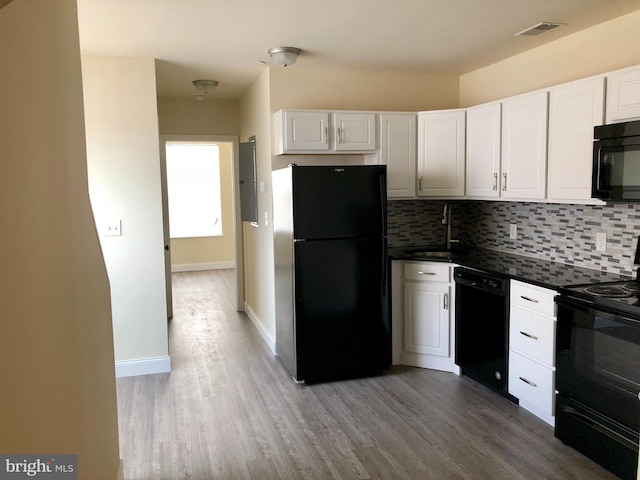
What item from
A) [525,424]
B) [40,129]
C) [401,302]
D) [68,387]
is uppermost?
[40,129]

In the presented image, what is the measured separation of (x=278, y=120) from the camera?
4.23 meters

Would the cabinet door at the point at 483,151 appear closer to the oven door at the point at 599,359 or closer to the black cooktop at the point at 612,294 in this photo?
the black cooktop at the point at 612,294

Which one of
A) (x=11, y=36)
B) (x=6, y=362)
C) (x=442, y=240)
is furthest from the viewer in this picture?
(x=442, y=240)

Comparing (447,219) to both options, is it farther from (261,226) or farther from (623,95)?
(623,95)

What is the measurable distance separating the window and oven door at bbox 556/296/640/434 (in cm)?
753

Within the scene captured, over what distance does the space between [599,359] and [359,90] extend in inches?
114

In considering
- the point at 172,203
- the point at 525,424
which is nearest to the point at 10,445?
the point at 525,424

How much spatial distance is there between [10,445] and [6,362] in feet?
0.52

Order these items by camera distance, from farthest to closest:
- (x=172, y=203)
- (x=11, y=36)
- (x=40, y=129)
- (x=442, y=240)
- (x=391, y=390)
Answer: (x=172, y=203)
(x=442, y=240)
(x=391, y=390)
(x=40, y=129)
(x=11, y=36)

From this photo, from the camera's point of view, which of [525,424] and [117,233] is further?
[117,233]

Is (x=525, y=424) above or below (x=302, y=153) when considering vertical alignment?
below

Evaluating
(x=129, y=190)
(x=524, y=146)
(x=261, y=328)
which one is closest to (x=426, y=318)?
(x=524, y=146)

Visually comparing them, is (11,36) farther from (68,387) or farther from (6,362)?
(68,387)

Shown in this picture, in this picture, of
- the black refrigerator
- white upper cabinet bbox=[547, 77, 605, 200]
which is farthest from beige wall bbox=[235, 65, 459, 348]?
white upper cabinet bbox=[547, 77, 605, 200]
